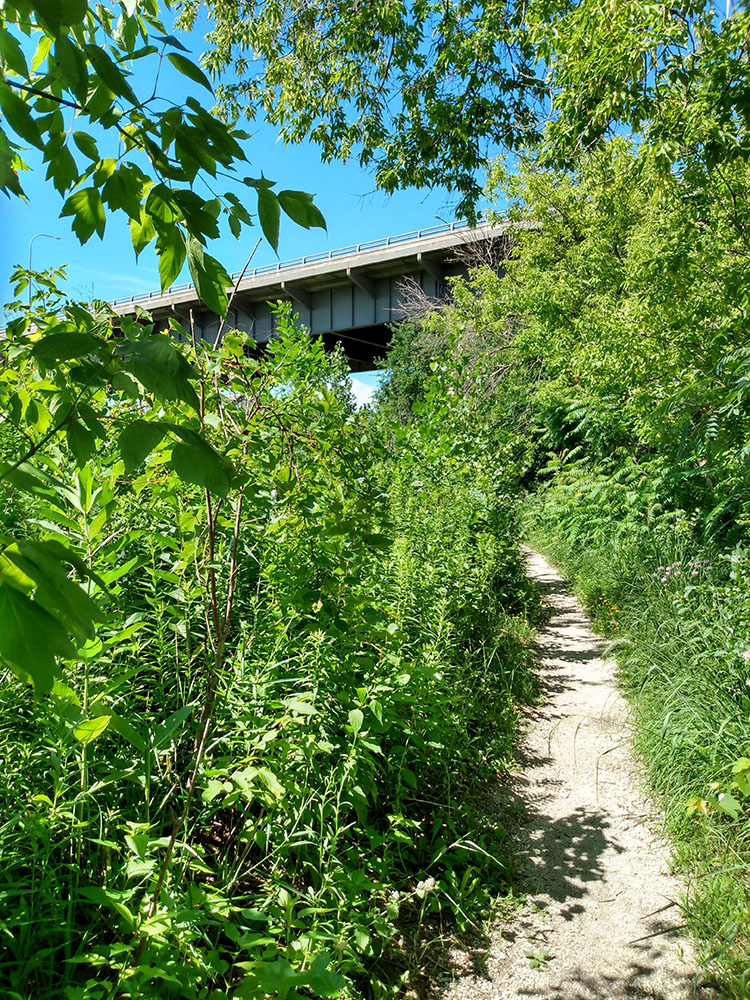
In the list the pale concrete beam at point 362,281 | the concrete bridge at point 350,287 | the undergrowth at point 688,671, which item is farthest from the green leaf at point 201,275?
the pale concrete beam at point 362,281

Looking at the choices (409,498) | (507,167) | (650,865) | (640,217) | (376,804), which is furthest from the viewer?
(507,167)

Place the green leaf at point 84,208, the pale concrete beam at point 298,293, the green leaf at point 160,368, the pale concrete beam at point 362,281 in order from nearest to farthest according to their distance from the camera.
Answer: the green leaf at point 160,368 → the green leaf at point 84,208 → the pale concrete beam at point 362,281 → the pale concrete beam at point 298,293

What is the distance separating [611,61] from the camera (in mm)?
4793

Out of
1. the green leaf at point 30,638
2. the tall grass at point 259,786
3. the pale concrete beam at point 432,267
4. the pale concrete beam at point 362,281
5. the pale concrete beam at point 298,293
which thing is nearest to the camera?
the green leaf at point 30,638

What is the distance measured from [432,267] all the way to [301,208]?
2282 cm

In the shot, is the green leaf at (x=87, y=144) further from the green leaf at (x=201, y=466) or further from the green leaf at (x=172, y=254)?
the green leaf at (x=201, y=466)

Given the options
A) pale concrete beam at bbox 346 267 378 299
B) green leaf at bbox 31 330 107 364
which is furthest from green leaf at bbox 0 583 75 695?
pale concrete beam at bbox 346 267 378 299

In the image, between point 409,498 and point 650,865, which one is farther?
point 409,498

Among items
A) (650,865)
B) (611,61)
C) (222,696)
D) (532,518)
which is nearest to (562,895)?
(650,865)

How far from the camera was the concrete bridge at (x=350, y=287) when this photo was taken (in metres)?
22.2

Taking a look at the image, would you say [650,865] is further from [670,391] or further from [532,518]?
[532,518]

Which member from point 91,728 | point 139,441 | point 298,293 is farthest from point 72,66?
point 298,293

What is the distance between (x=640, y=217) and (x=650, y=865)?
28.0 feet

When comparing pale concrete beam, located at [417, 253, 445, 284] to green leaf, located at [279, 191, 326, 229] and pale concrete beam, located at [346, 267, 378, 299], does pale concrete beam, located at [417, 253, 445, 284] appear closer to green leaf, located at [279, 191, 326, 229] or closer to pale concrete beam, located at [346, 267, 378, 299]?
pale concrete beam, located at [346, 267, 378, 299]
